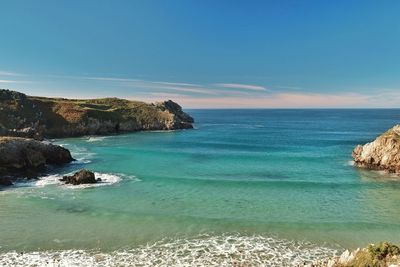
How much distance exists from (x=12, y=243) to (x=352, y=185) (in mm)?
34231

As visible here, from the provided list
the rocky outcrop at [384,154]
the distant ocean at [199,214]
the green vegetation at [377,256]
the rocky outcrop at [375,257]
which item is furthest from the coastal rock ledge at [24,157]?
the rocky outcrop at [384,154]

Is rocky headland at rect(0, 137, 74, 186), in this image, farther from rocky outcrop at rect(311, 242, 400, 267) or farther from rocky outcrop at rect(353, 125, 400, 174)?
rocky outcrop at rect(353, 125, 400, 174)

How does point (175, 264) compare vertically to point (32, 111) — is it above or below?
below

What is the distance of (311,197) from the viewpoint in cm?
3662

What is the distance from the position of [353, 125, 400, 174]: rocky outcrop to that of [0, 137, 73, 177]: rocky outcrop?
146ft

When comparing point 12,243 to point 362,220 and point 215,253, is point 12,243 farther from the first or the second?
point 362,220

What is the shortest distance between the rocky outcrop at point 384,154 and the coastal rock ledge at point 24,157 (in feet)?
146

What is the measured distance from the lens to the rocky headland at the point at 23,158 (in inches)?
1777

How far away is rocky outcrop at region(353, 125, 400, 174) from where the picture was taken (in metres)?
49.6

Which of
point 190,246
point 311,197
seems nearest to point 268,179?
point 311,197

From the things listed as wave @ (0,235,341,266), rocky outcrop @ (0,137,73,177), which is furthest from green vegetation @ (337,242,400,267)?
rocky outcrop @ (0,137,73,177)

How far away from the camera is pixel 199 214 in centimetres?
3072

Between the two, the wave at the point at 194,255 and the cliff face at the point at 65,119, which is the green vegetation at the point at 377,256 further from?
the cliff face at the point at 65,119

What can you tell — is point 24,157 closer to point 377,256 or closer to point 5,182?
point 5,182
